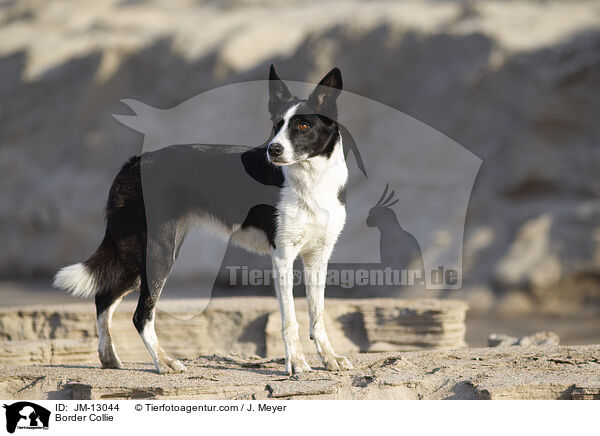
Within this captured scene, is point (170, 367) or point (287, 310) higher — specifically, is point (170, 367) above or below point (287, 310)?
below

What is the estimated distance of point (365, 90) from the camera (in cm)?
1441

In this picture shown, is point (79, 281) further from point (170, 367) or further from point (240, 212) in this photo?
point (240, 212)

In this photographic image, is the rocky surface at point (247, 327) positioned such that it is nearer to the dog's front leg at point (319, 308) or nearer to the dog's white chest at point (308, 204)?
Result: the dog's front leg at point (319, 308)

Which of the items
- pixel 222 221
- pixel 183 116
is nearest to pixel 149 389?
pixel 222 221

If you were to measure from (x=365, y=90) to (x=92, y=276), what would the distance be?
10497 mm

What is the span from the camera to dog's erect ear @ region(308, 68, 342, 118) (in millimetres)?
4188

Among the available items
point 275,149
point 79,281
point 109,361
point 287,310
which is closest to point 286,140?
point 275,149

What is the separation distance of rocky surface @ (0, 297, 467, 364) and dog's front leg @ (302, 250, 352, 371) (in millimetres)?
2027

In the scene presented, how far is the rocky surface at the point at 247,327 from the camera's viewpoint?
6434 millimetres

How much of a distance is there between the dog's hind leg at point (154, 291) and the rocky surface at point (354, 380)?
0.35 feet

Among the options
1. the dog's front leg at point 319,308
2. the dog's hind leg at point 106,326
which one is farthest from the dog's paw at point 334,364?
the dog's hind leg at point 106,326
